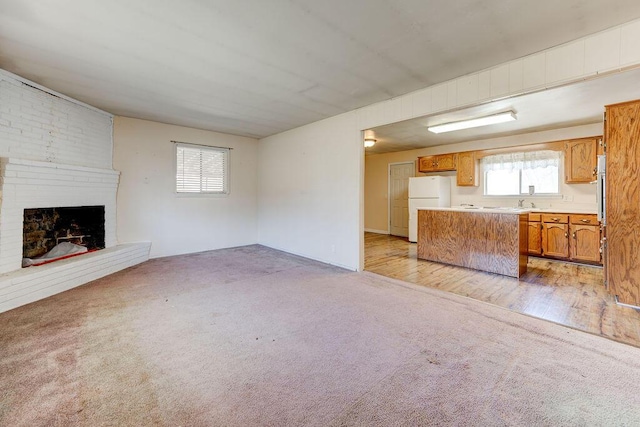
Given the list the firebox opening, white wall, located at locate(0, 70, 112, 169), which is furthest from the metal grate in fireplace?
white wall, located at locate(0, 70, 112, 169)

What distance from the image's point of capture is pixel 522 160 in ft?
18.8

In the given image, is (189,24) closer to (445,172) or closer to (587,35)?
(587,35)

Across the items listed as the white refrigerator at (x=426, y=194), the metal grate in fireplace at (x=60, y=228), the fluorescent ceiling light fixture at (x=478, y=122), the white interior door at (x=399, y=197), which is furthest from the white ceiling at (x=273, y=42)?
the white interior door at (x=399, y=197)

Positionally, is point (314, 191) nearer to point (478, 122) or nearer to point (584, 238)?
point (478, 122)

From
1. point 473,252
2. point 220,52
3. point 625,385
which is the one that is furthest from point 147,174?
point 625,385

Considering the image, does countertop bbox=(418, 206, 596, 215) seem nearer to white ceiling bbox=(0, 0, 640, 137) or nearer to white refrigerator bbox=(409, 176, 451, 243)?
white refrigerator bbox=(409, 176, 451, 243)

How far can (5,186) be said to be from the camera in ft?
10.0

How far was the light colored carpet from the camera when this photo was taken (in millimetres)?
1493

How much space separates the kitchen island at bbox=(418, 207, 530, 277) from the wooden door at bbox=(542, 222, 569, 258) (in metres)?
1.18

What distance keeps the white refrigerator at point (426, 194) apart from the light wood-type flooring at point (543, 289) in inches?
67.0

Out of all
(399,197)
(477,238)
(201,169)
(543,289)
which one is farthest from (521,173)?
(201,169)

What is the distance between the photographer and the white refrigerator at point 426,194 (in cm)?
655

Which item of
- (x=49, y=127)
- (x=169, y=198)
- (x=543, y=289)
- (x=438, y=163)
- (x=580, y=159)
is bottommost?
(x=543, y=289)

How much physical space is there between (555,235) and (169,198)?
730cm
